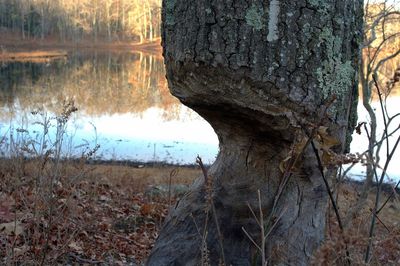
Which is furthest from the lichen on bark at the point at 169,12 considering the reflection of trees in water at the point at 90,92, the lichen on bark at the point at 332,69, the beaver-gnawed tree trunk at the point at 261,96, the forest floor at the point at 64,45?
the forest floor at the point at 64,45

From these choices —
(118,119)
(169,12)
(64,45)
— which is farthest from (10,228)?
(64,45)

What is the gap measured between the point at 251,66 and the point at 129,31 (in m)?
79.5

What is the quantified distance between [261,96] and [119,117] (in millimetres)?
17595

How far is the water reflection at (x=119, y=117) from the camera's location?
48.5ft

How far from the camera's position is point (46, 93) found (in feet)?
69.2

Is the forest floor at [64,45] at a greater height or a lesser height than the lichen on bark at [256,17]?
lesser

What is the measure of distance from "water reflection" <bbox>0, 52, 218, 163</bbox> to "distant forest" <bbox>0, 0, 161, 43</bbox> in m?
44.2

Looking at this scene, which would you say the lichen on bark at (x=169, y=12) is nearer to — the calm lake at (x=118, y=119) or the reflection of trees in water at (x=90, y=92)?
the calm lake at (x=118, y=119)

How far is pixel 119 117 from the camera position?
19500 millimetres

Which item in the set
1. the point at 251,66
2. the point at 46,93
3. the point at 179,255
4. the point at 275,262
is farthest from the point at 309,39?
the point at 46,93

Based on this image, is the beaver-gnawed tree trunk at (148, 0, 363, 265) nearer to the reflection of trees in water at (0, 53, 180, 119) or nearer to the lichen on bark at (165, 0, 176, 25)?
the lichen on bark at (165, 0, 176, 25)

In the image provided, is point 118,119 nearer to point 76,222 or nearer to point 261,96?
point 76,222

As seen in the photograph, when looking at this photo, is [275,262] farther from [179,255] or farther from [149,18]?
[149,18]

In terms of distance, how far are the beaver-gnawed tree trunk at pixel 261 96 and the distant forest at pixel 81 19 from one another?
2650 inches
